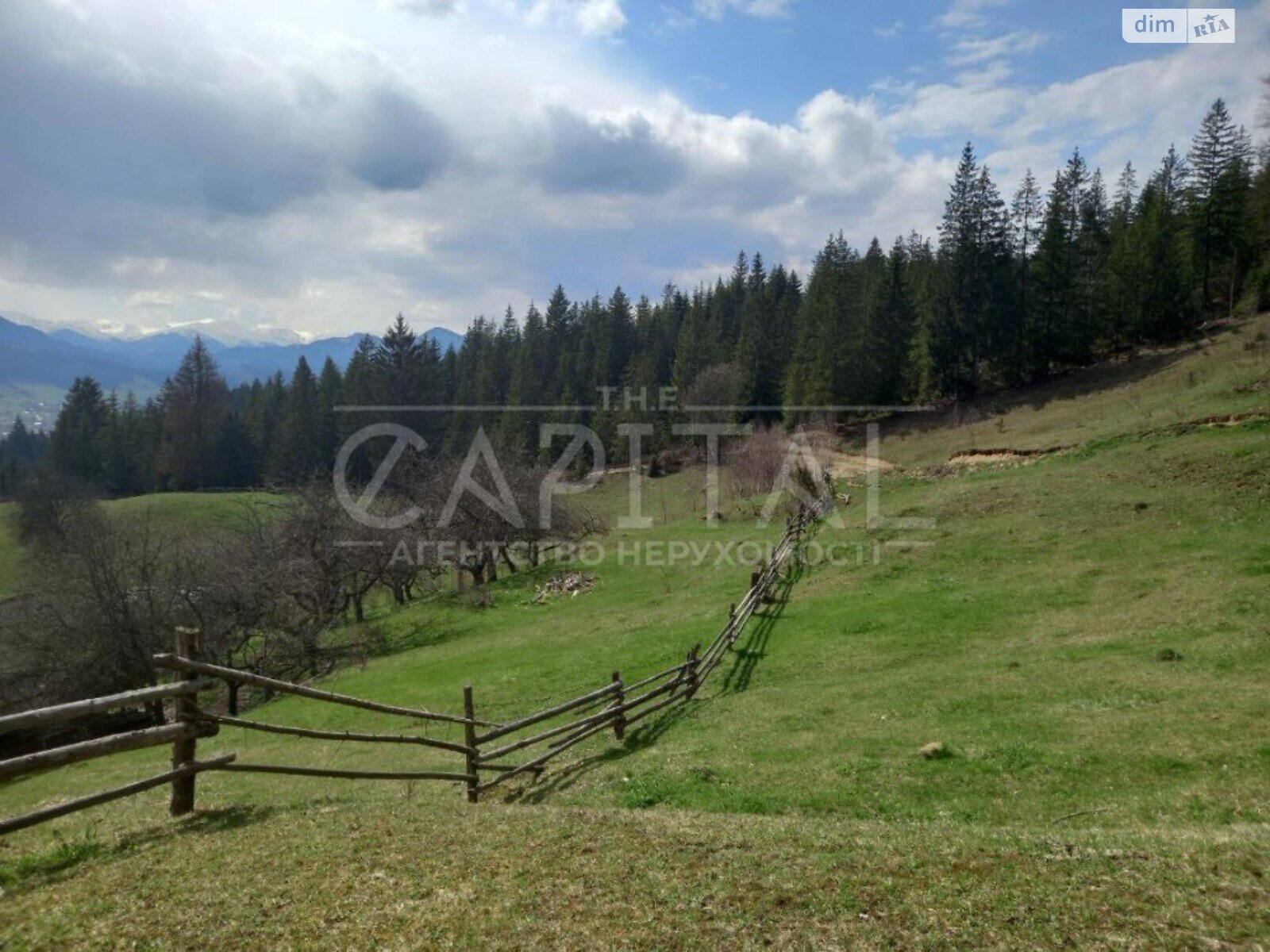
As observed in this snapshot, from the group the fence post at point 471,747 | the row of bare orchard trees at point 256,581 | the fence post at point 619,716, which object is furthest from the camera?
the row of bare orchard trees at point 256,581

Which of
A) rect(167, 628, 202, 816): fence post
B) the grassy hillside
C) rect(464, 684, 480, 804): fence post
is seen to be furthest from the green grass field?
the grassy hillside

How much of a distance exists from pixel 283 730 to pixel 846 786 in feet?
24.5

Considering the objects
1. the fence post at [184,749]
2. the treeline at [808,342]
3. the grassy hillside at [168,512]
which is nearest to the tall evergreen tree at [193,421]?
the treeline at [808,342]

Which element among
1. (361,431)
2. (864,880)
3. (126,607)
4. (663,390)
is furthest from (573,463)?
(864,880)

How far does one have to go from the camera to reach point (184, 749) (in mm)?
7742

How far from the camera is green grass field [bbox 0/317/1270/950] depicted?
515 cm

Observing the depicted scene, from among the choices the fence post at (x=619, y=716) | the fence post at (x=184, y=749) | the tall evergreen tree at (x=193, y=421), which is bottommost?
the fence post at (x=619, y=716)

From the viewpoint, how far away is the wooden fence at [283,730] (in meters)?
6.69

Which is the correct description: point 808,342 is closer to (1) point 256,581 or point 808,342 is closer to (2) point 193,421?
(1) point 256,581

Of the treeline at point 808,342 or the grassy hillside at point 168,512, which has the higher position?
the treeline at point 808,342

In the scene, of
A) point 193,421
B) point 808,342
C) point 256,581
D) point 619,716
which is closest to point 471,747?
point 619,716

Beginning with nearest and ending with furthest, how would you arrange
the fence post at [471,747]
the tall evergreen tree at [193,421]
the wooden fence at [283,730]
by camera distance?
the wooden fence at [283,730], the fence post at [471,747], the tall evergreen tree at [193,421]

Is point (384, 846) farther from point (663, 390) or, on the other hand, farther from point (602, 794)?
point (663, 390)

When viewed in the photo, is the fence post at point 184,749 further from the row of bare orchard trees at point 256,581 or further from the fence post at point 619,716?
the row of bare orchard trees at point 256,581
